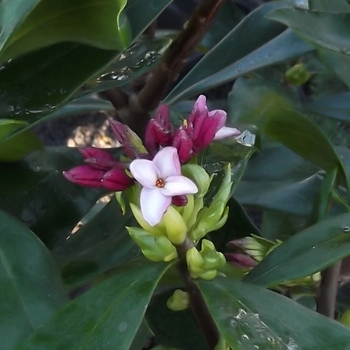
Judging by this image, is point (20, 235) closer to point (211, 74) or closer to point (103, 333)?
point (103, 333)

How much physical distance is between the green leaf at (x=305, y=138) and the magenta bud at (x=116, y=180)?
7.6 inches

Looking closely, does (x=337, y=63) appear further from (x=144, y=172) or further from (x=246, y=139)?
(x=144, y=172)

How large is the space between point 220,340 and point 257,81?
20.7 inches

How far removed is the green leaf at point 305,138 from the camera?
509mm

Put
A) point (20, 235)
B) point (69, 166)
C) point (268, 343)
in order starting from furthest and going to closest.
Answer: point (69, 166)
point (20, 235)
point (268, 343)

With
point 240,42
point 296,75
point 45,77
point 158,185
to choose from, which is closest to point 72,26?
point 45,77

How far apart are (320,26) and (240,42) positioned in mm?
334

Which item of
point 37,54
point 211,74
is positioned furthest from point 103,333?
point 211,74

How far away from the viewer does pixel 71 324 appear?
0.37m

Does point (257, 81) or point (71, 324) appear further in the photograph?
point (257, 81)

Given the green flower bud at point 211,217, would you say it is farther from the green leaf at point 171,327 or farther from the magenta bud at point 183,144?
the green leaf at point 171,327

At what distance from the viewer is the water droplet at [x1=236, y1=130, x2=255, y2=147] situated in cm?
53

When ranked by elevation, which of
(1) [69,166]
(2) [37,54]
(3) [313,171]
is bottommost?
(3) [313,171]

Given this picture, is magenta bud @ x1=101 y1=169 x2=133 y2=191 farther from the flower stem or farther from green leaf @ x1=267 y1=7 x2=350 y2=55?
green leaf @ x1=267 y1=7 x2=350 y2=55
